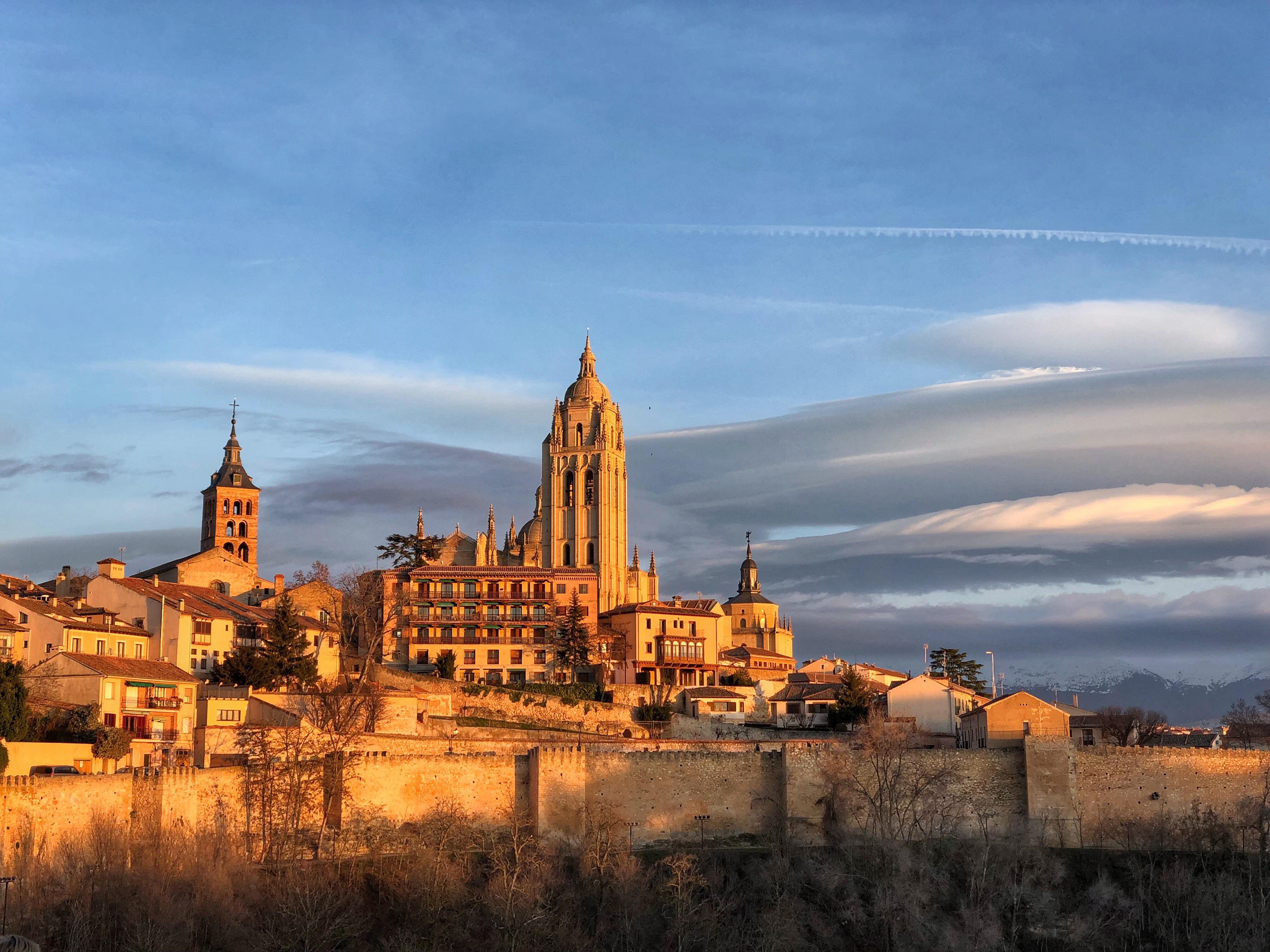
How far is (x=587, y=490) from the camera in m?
122

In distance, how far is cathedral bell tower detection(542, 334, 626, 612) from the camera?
4739 inches

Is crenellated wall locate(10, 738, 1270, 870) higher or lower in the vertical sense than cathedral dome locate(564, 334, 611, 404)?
lower

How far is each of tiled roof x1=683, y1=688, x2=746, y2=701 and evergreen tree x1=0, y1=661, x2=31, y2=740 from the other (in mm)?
40349

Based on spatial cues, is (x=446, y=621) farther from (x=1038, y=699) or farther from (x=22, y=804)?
(x=22, y=804)

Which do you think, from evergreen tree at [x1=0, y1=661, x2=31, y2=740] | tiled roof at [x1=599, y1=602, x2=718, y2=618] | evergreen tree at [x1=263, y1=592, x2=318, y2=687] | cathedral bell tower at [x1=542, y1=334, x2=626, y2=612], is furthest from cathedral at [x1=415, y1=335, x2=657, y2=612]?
evergreen tree at [x1=0, y1=661, x2=31, y2=740]

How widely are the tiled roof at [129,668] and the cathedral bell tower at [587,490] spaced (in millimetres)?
52359

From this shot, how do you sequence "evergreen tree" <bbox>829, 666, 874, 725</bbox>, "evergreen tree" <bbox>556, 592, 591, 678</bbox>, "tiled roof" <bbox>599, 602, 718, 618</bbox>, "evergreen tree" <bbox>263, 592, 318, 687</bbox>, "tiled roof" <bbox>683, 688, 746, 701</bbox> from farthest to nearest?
1. "tiled roof" <bbox>599, 602, 718, 618</bbox>
2. "evergreen tree" <bbox>556, 592, 591, 678</bbox>
3. "tiled roof" <bbox>683, 688, 746, 701</bbox>
4. "evergreen tree" <bbox>829, 666, 874, 725</bbox>
5. "evergreen tree" <bbox>263, 592, 318, 687</bbox>

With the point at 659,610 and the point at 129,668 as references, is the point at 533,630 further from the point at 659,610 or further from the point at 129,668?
the point at 129,668

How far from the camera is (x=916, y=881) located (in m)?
60.7

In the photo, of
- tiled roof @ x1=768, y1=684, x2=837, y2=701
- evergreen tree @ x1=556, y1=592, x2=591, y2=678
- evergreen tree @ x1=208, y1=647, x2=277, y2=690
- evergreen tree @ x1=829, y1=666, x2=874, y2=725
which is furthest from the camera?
evergreen tree @ x1=556, y1=592, x2=591, y2=678

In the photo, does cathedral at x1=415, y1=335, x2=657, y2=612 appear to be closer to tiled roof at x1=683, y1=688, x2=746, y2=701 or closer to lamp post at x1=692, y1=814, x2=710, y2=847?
tiled roof at x1=683, y1=688, x2=746, y2=701

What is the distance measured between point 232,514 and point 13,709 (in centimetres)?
6248

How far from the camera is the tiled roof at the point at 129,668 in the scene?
6219 centimetres

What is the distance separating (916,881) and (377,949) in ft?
68.0
